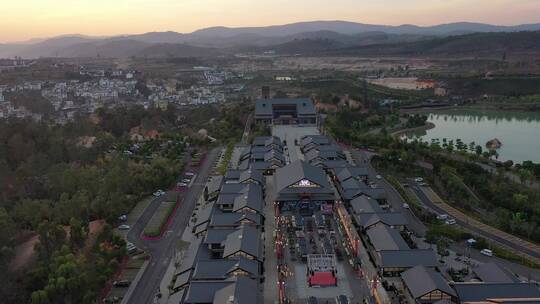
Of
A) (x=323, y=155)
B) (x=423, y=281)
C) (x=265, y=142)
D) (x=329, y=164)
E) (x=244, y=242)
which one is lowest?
(x=423, y=281)

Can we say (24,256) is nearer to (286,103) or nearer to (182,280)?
(182,280)

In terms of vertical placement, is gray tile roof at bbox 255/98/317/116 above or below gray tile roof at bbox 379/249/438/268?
above

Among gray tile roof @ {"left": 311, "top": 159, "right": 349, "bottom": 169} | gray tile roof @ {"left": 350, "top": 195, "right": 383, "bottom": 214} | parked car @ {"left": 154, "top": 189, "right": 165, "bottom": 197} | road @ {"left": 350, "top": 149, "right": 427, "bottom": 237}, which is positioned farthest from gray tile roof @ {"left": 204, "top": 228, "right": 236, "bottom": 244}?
gray tile roof @ {"left": 311, "top": 159, "right": 349, "bottom": 169}

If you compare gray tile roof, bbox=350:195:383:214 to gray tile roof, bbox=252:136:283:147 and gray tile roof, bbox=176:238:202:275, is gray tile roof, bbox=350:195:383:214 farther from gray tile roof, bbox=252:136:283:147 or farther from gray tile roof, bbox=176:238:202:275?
gray tile roof, bbox=252:136:283:147

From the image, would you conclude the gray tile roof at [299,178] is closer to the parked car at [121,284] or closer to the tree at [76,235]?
the parked car at [121,284]

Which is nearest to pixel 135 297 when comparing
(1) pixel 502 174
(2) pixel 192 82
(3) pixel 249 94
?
(1) pixel 502 174

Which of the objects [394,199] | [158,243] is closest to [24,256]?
[158,243]
